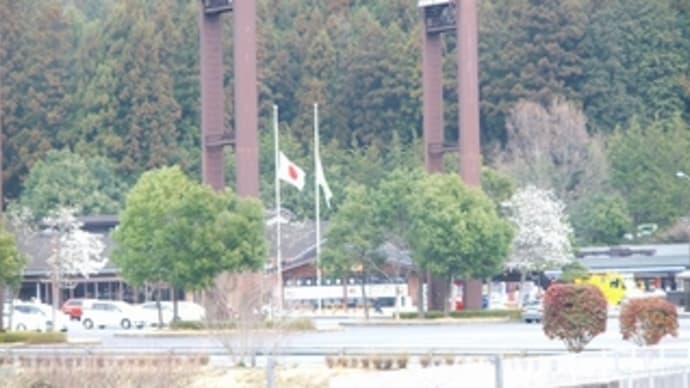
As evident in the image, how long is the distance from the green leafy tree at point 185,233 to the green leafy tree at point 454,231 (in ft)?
22.5

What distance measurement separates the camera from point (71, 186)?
3497 inches

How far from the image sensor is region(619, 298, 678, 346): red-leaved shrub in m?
36.7

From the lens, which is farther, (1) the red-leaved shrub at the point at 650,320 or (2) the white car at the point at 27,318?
(2) the white car at the point at 27,318

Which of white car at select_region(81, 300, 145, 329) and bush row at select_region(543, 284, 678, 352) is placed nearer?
bush row at select_region(543, 284, 678, 352)

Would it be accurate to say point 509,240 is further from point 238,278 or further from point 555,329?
point 555,329

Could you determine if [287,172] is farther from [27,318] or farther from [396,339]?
[396,339]

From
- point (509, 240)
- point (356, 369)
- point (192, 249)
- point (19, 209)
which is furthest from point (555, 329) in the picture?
point (19, 209)

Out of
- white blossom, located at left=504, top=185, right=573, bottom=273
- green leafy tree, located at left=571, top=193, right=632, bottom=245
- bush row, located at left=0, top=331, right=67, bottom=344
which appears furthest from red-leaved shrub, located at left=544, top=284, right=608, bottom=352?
green leafy tree, located at left=571, top=193, right=632, bottom=245

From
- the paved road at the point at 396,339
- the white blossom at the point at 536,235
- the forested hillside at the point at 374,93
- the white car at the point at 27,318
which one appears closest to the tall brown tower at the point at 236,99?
the paved road at the point at 396,339

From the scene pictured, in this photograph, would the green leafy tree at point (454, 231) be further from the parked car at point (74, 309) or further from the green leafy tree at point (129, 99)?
the green leafy tree at point (129, 99)

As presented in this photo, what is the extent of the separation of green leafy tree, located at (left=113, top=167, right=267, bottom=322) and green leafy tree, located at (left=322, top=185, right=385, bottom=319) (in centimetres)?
624

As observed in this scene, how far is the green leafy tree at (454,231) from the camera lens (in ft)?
201

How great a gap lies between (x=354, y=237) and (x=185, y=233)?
26.9ft

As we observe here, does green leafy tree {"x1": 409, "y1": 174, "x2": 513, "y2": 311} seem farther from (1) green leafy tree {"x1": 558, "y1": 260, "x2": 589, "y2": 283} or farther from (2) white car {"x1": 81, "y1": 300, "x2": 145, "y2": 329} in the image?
(2) white car {"x1": 81, "y1": 300, "x2": 145, "y2": 329}
